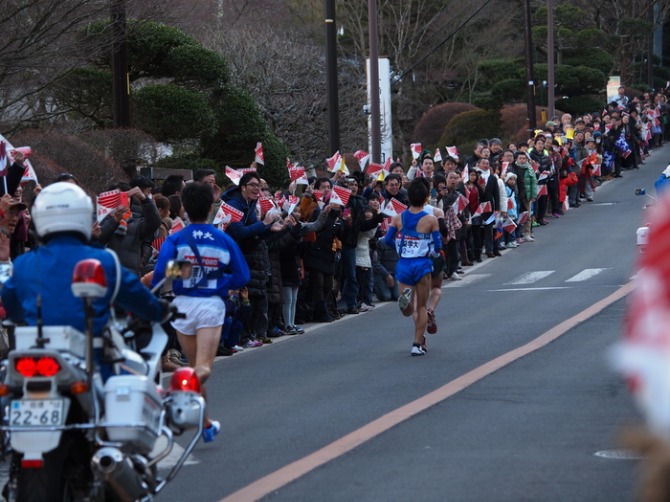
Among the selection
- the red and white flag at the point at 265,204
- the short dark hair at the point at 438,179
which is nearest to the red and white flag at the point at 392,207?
the short dark hair at the point at 438,179

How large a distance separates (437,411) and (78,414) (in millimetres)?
5047

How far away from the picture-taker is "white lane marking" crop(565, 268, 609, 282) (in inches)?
915

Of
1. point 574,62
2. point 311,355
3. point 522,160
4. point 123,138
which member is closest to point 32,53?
point 123,138


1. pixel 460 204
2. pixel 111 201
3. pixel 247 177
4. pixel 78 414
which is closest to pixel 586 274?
pixel 460 204

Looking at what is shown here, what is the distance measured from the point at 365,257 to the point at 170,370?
6.78 metres

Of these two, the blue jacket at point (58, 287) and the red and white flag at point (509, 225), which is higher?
the blue jacket at point (58, 287)

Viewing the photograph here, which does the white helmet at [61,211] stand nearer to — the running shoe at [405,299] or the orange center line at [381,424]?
the orange center line at [381,424]

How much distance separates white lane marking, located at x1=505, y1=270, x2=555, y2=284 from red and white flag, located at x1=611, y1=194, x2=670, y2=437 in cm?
2071

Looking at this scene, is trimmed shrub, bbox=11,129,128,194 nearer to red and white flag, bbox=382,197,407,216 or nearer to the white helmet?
red and white flag, bbox=382,197,407,216

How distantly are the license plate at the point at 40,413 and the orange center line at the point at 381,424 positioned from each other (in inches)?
79.8

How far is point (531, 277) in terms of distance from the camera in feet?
79.8

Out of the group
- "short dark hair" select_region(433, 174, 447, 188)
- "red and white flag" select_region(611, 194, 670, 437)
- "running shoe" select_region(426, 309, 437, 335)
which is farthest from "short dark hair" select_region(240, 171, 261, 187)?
"red and white flag" select_region(611, 194, 670, 437)

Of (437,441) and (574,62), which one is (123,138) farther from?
(574,62)

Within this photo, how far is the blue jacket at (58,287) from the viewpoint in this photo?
685 cm
